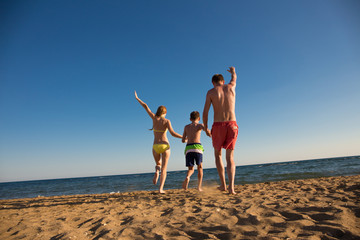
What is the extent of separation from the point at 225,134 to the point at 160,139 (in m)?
1.89

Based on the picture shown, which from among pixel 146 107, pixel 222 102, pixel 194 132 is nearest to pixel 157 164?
pixel 194 132

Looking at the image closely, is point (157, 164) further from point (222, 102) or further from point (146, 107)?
point (222, 102)

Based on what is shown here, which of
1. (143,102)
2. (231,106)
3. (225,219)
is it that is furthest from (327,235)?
(143,102)

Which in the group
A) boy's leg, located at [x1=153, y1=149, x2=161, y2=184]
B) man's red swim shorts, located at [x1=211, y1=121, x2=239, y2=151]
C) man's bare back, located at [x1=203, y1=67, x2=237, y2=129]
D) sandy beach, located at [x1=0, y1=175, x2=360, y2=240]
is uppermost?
man's bare back, located at [x1=203, y1=67, x2=237, y2=129]

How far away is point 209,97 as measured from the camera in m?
3.66

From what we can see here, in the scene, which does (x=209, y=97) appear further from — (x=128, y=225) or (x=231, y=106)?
(x=128, y=225)

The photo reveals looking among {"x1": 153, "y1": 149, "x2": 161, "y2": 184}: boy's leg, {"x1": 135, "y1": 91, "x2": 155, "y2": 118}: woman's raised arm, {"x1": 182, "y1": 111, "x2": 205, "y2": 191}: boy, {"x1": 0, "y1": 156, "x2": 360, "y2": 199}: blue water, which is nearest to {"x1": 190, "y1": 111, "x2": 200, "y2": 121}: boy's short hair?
{"x1": 182, "y1": 111, "x2": 205, "y2": 191}: boy

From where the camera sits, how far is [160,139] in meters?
4.80

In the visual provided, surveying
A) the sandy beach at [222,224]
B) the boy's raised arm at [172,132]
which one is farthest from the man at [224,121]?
the boy's raised arm at [172,132]

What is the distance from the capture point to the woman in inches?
187

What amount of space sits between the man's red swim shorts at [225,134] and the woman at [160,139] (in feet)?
4.97

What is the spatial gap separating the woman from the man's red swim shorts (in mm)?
1515

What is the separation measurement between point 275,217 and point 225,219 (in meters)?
0.53

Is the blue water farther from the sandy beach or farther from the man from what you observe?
the sandy beach
